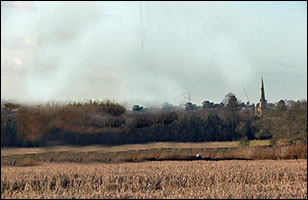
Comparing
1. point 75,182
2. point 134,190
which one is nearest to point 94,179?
point 75,182

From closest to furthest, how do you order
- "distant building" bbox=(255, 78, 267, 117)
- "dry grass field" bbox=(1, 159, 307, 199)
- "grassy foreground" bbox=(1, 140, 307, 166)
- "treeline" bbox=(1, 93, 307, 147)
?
"treeline" bbox=(1, 93, 307, 147) < "grassy foreground" bbox=(1, 140, 307, 166) < "dry grass field" bbox=(1, 159, 307, 199) < "distant building" bbox=(255, 78, 267, 117)

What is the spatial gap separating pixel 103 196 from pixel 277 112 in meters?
11.2

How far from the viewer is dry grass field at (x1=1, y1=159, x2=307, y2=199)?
1147cm

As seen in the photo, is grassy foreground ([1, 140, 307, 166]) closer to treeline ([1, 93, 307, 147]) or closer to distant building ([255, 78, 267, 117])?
treeline ([1, 93, 307, 147])

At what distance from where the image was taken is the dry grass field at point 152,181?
1147 centimetres

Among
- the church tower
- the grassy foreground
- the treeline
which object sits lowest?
the grassy foreground

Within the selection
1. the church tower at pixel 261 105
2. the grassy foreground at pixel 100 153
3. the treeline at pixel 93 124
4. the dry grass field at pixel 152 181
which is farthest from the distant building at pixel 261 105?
the treeline at pixel 93 124

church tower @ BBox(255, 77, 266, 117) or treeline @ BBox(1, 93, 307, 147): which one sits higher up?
church tower @ BBox(255, 77, 266, 117)

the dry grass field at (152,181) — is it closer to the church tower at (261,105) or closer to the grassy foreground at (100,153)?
the grassy foreground at (100,153)

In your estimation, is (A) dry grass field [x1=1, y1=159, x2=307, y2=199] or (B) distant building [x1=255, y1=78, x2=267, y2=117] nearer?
(A) dry grass field [x1=1, y1=159, x2=307, y2=199]

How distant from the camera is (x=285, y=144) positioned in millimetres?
22844

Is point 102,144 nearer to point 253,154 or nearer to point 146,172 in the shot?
point 146,172

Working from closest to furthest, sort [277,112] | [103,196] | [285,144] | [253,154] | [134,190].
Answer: [103,196] < [134,190] < [253,154] < [277,112] < [285,144]

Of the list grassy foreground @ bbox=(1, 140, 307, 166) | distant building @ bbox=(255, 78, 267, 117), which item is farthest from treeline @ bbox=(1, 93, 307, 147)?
distant building @ bbox=(255, 78, 267, 117)
